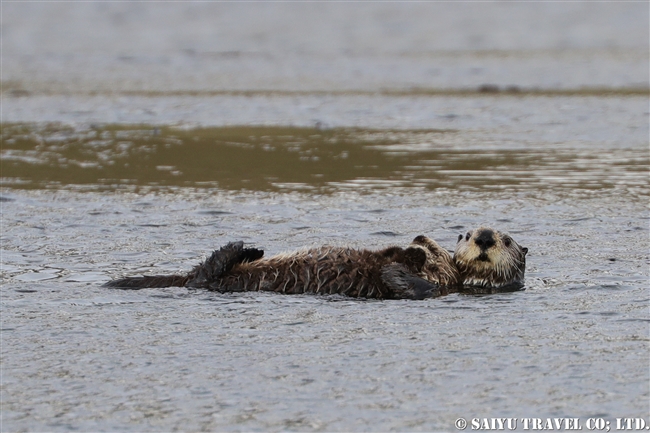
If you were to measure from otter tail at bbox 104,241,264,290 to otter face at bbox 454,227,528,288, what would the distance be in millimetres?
1458

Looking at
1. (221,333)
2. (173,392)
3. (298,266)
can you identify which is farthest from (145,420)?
(298,266)

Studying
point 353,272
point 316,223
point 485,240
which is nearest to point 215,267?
point 353,272

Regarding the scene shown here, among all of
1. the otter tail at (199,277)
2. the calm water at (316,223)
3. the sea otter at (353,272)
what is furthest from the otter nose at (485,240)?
the otter tail at (199,277)

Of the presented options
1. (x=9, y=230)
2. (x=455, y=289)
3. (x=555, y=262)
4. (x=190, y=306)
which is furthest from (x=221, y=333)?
(x=9, y=230)

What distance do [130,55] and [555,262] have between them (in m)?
17.0

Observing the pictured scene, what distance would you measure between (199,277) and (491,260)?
1.79m

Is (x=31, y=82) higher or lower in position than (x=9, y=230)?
higher

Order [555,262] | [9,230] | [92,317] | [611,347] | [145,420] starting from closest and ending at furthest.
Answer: [145,420], [611,347], [92,317], [555,262], [9,230]

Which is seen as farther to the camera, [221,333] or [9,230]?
[9,230]

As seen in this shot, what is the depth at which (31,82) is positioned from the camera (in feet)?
63.3

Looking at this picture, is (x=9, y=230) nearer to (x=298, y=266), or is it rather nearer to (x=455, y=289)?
(x=298, y=266)

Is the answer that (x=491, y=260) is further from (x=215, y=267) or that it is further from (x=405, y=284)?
(x=215, y=267)

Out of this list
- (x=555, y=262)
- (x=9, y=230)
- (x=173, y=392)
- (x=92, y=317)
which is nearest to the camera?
(x=173, y=392)

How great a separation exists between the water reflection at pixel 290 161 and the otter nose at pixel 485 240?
11.8ft
